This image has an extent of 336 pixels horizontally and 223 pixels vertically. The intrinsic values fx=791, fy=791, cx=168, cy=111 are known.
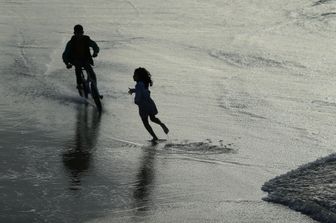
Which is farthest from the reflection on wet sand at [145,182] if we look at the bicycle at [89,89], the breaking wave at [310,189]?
the bicycle at [89,89]

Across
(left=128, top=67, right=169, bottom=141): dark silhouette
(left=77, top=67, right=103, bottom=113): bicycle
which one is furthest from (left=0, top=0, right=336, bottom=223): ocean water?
(left=128, top=67, right=169, bottom=141): dark silhouette

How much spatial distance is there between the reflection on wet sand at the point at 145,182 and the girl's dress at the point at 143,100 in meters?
0.76

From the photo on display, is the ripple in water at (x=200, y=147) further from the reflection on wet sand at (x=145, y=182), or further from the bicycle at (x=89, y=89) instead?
the bicycle at (x=89, y=89)

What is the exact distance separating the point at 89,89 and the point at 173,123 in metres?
2.72

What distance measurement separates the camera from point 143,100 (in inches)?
595

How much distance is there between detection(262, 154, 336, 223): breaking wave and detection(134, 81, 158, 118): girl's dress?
10.8ft

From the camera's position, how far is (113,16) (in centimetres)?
3412

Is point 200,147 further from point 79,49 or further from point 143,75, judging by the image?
point 79,49

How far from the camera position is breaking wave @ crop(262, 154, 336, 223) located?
1134cm

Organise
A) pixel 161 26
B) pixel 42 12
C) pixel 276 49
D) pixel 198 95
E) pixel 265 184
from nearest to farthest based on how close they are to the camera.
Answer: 1. pixel 265 184
2. pixel 198 95
3. pixel 276 49
4. pixel 161 26
5. pixel 42 12

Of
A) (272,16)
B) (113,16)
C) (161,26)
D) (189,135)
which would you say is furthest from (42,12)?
(189,135)

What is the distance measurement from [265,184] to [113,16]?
73.8 ft

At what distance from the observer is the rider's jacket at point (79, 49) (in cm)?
1778

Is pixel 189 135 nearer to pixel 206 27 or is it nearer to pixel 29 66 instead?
pixel 29 66
